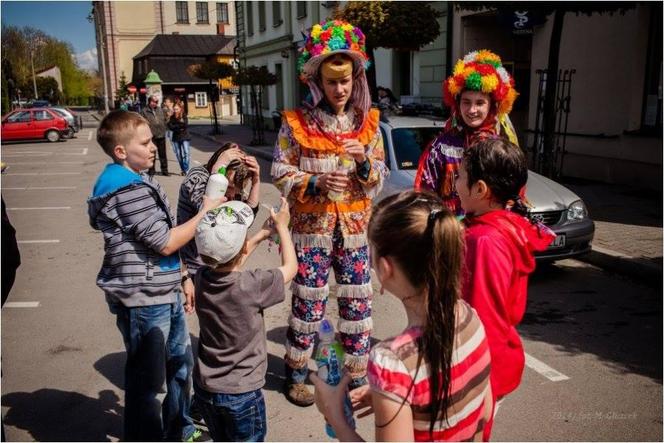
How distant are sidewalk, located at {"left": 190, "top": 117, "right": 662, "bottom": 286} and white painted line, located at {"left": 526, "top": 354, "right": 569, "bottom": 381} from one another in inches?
96.2

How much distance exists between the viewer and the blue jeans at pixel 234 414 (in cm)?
234

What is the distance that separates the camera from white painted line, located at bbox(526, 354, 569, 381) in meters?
3.88

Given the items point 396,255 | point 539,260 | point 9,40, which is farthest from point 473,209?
point 9,40

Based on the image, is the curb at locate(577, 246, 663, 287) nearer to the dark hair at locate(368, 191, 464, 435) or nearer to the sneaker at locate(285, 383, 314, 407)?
the sneaker at locate(285, 383, 314, 407)

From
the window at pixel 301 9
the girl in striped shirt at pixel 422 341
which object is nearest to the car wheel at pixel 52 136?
the window at pixel 301 9

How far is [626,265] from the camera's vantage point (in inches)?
241

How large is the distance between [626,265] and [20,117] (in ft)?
82.0

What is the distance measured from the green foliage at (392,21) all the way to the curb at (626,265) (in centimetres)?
687

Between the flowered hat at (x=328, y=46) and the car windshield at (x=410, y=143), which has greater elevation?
the flowered hat at (x=328, y=46)

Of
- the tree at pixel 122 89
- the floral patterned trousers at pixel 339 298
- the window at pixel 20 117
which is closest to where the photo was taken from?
the floral patterned trousers at pixel 339 298

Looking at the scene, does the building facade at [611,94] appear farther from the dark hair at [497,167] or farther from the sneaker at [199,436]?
the sneaker at [199,436]

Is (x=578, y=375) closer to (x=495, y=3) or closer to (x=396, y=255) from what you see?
(x=396, y=255)

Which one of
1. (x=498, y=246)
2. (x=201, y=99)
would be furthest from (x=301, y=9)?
(x=201, y=99)

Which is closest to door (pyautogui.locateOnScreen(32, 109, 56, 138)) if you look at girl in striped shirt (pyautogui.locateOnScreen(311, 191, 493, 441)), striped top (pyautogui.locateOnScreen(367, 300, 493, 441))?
girl in striped shirt (pyautogui.locateOnScreen(311, 191, 493, 441))
